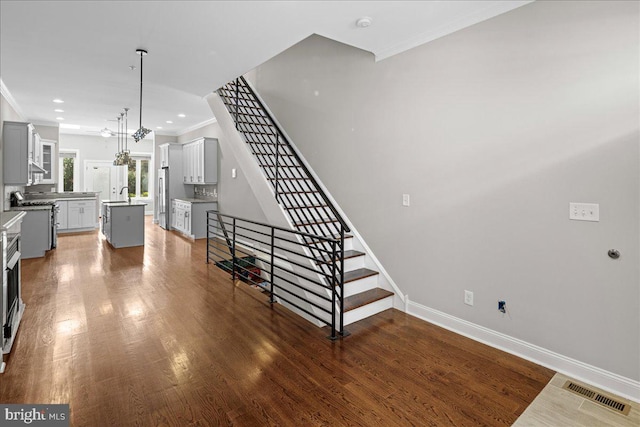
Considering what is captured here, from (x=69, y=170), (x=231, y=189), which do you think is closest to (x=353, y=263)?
(x=231, y=189)

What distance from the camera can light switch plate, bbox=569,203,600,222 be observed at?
2299 millimetres

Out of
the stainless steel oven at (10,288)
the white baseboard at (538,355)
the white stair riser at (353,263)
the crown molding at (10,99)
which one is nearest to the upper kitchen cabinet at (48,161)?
the crown molding at (10,99)

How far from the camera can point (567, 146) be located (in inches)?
94.8

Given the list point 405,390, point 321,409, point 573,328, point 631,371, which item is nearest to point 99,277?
point 321,409

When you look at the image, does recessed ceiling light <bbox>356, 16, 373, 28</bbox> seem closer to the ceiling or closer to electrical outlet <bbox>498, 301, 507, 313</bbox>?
the ceiling

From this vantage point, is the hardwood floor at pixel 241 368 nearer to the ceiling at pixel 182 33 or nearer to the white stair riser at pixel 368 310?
the white stair riser at pixel 368 310

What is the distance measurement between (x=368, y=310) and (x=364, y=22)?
2739 millimetres

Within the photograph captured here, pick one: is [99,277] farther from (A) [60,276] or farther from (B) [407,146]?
(B) [407,146]

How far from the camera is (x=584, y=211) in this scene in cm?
235

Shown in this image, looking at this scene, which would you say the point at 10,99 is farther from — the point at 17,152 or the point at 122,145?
the point at 122,145

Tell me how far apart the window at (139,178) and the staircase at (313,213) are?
7.14 meters

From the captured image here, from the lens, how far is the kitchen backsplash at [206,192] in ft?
26.6

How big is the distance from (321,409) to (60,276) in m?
4.50

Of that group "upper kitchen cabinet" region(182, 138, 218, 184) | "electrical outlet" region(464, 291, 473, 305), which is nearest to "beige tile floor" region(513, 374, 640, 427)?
"electrical outlet" region(464, 291, 473, 305)
